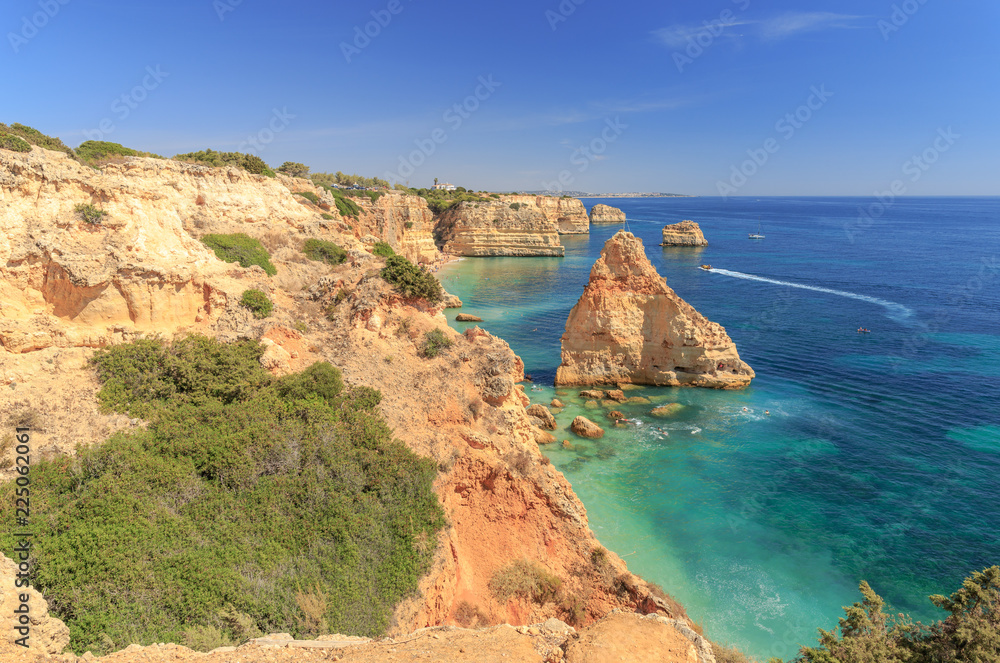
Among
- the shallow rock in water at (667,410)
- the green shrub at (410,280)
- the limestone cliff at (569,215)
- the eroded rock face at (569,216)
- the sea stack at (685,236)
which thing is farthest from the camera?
the eroded rock face at (569,216)

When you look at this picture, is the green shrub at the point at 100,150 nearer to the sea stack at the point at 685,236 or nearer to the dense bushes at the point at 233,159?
the dense bushes at the point at 233,159

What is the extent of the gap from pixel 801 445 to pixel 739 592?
38.1ft

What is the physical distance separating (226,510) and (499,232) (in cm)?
8858

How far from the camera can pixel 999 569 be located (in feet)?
28.3

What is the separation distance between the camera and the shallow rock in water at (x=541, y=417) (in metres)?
26.0

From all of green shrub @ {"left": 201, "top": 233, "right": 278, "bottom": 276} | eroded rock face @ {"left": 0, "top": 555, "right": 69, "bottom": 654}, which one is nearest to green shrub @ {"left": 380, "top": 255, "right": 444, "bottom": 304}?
green shrub @ {"left": 201, "top": 233, "right": 278, "bottom": 276}

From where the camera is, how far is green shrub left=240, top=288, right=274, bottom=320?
619 inches

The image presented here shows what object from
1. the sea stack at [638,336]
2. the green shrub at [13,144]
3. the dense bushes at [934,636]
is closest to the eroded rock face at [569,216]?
the sea stack at [638,336]

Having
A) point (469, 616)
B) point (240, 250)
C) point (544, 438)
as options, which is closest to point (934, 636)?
point (469, 616)

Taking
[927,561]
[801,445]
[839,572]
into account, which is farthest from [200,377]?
[801,445]

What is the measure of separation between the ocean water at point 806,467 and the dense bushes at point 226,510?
1030 cm

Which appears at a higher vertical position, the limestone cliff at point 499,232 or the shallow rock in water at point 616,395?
the limestone cliff at point 499,232

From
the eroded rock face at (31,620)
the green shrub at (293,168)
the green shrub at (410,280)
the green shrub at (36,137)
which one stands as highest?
the green shrub at (293,168)

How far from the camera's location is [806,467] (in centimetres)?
2231
